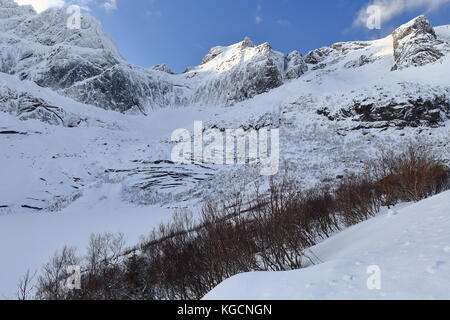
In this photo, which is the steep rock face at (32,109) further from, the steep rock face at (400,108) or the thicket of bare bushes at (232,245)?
the steep rock face at (400,108)

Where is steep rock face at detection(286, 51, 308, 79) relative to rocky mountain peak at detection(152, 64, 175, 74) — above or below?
below

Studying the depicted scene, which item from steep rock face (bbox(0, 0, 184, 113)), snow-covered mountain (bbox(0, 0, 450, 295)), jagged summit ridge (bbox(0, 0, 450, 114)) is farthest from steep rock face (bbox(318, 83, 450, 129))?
steep rock face (bbox(0, 0, 184, 113))

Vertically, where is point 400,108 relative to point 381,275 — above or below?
above

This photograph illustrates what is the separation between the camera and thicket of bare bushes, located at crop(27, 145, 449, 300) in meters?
11.8

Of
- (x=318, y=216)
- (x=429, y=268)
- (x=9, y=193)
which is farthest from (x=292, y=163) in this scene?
(x=9, y=193)

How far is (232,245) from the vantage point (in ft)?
39.5

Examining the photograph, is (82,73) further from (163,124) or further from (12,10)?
(12,10)

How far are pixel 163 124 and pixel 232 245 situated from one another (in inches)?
2638

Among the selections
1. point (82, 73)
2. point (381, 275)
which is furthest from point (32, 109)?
point (381, 275)

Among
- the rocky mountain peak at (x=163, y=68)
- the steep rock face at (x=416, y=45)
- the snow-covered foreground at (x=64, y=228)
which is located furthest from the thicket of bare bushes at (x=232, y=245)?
the rocky mountain peak at (x=163, y=68)

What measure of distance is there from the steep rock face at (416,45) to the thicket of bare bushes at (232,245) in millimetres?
45362

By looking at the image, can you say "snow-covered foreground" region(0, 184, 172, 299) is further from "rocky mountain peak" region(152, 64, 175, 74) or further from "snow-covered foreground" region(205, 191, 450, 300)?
"rocky mountain peak" region(152, 64, 175, 74)

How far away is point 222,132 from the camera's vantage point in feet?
183

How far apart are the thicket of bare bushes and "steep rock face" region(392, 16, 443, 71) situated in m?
45.4
